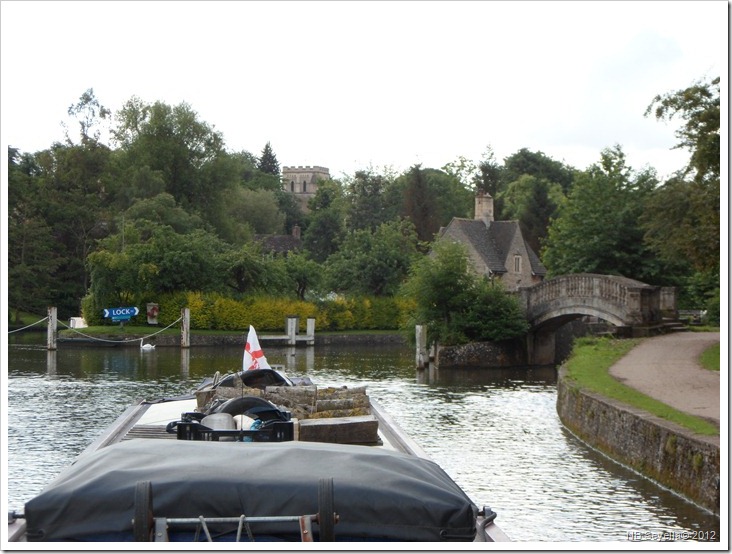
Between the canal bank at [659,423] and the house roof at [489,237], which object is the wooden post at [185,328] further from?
the canal bank at [659,423]

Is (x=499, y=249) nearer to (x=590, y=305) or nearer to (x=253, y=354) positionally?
(x=590, y=305)

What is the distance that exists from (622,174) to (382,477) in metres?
45.9

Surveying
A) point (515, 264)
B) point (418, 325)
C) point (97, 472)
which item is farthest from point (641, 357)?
point (515, 264)

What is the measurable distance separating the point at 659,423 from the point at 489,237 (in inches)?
2091

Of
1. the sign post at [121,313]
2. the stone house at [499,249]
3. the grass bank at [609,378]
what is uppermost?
the stone house at [499,249]

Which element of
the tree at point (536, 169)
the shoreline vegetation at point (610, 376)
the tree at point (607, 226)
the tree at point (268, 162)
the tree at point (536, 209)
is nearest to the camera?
the shoreline vegetation at point (610, 376)

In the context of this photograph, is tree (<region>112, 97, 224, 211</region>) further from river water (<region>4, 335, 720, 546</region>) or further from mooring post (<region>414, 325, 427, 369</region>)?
mooring post (<region>414, 325, 427, 369</region>)

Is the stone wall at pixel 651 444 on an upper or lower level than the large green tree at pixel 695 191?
lower

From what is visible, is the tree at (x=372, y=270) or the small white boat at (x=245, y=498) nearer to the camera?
the small white boat at (x=245, y=498)

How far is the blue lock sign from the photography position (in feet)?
170

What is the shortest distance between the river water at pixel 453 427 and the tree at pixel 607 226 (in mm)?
10305

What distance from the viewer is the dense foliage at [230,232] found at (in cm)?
2975

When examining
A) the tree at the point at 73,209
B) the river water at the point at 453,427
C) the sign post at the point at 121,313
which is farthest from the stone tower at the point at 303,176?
the river water at the point at 453,427

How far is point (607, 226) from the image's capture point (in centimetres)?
4822
